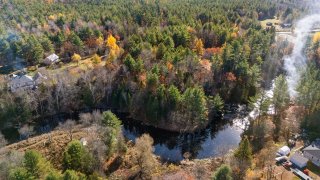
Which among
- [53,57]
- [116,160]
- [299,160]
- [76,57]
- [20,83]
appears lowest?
[116,160]

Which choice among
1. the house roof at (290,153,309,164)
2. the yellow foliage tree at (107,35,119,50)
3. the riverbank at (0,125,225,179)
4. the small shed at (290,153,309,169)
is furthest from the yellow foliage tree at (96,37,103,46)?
the small shed at (290,153,309,169)

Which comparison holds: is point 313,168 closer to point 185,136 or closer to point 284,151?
point 284,151

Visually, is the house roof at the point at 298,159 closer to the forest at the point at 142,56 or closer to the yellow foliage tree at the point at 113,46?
the forest at the point at 142,56

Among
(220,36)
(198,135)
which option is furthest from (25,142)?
(220,36)

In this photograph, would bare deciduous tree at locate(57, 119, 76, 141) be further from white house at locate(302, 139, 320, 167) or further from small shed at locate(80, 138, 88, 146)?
white house at locate(302, 139, 320, 167)

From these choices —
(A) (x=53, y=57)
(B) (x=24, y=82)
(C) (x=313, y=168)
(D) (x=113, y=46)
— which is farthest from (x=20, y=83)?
(C) (x=313, y=168)
